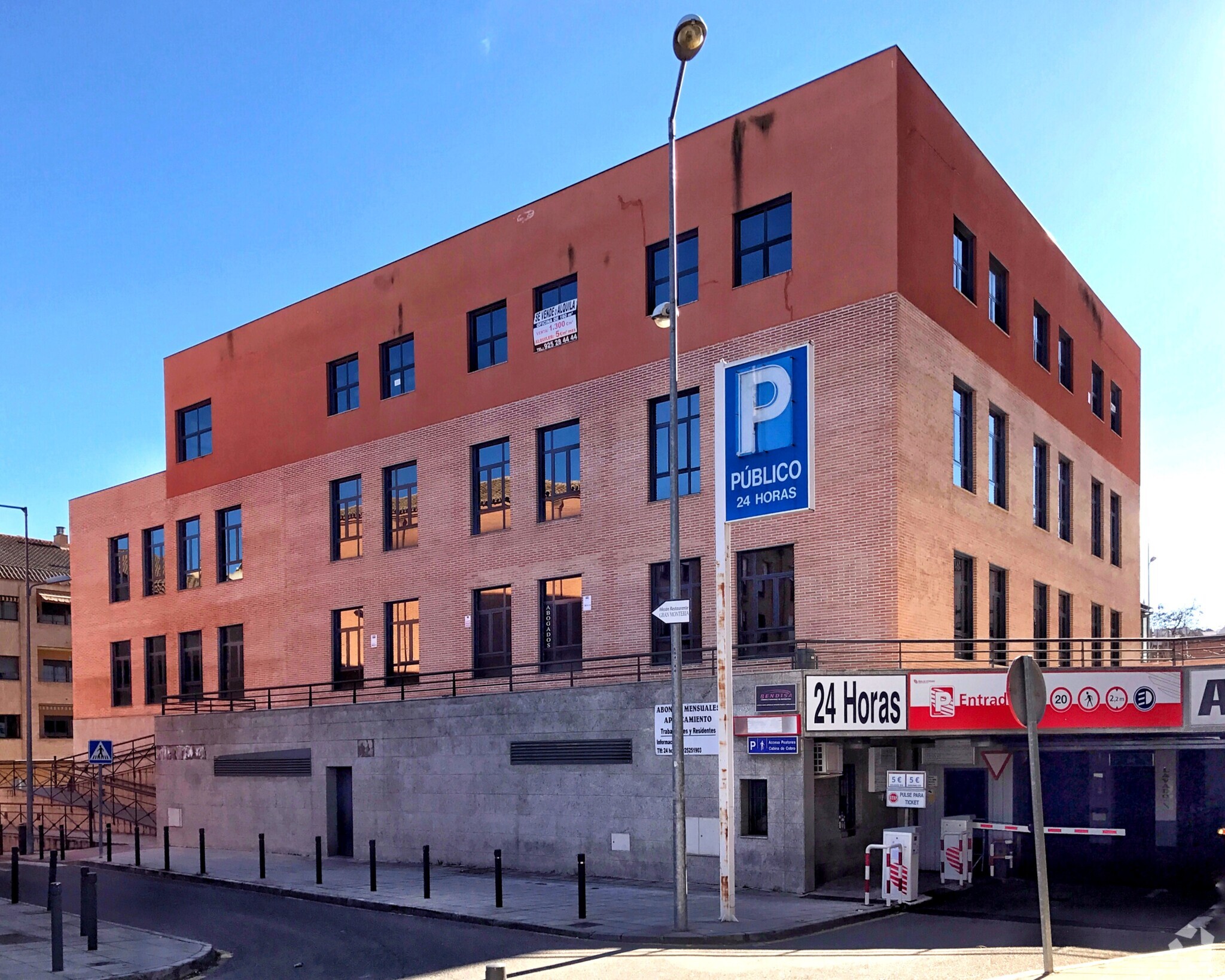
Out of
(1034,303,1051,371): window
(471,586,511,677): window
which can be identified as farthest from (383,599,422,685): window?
(1034,303,1051,371): window

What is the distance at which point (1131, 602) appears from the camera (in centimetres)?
3975

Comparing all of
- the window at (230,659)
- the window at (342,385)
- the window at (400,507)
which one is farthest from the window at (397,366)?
the window at (230,659)

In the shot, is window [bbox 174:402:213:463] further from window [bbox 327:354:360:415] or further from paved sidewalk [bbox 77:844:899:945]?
paved sidewalk [bbox 77:844:899:945]

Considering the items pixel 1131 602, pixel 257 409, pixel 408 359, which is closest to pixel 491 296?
pixel 408 359

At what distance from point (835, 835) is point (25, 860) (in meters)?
21.9

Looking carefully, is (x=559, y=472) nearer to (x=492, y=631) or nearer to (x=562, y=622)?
(x=562, y=622)

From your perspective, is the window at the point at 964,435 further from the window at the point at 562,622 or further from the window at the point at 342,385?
the window at the point at 342,385

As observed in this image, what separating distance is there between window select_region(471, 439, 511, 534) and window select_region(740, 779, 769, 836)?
1076 centimetres

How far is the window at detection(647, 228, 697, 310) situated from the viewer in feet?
87.8

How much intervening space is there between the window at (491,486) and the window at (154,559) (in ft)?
51.1

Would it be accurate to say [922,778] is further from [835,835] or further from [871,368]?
[871,368]

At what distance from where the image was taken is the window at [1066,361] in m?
34.1

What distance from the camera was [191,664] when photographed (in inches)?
1545

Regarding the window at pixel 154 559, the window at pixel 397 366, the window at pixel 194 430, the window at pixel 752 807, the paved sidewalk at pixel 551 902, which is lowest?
the paved sidewalk at pixel 551 902
